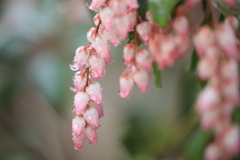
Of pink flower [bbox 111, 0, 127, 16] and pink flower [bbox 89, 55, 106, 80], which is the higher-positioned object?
pink flower [bbox 111, 0, 127, 16]

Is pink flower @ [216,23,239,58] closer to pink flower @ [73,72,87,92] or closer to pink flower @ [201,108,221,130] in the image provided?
pink flower @ [201,108,221,130]

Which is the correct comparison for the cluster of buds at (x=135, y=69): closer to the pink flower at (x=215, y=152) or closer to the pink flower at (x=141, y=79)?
the pink flower at (x=141, y=79)

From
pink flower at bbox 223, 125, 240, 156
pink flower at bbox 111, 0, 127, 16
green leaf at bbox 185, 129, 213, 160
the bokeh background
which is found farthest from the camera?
the bokeh background

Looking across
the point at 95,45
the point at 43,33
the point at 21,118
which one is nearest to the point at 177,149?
the point at 43,33

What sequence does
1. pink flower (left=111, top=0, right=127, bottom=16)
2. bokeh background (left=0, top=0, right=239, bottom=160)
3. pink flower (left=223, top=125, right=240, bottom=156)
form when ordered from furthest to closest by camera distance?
1. bokeh background (left=0, top=0, right=239, bottom=160)
2. pink flower (left=111, top=0, right=127, bottom=16)
3. pink flower (left=223, top=125, right=240, bottom=156)

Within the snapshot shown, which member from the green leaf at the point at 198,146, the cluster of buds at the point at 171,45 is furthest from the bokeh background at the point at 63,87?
the cluster of buds at the point at 171,45

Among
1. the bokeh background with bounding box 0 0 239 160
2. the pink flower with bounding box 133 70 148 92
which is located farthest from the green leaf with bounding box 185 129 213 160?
the bokeh background with bounding box 0 0 239 160

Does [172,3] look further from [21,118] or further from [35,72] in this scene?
[21,118]
